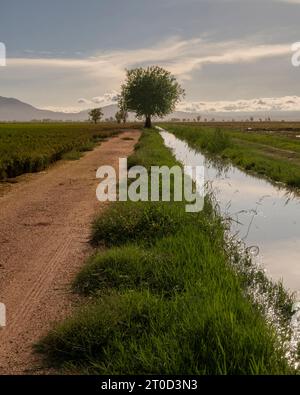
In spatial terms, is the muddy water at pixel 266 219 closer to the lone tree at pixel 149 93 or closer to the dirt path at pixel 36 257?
the dirt path at pixel 36 257

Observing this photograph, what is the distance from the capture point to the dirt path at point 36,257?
17.0 feet

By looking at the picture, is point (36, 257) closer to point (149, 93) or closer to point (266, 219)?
point (266, 219)

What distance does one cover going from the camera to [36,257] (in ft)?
26.2

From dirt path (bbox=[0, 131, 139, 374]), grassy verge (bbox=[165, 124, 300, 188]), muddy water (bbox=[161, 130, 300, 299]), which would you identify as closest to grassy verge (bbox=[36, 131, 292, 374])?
dirt path (bbox=[0, 131, 139, 374])

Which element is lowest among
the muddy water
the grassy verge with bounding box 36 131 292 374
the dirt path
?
the muddy water

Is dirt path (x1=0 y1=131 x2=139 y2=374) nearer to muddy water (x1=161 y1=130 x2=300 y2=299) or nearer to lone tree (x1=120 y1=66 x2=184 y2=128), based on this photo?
muddy water (x1=161 y1=130 x2=300 y2=299)

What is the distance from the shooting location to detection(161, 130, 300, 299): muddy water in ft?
27.4

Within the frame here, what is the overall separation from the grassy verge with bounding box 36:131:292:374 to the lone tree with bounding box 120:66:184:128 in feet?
244

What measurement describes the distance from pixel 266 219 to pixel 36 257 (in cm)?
606

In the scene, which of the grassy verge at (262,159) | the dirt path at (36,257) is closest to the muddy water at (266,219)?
the grassy verge at (262,159)

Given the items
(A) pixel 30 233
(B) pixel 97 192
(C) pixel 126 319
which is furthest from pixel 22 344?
(B) pixel 97 192
